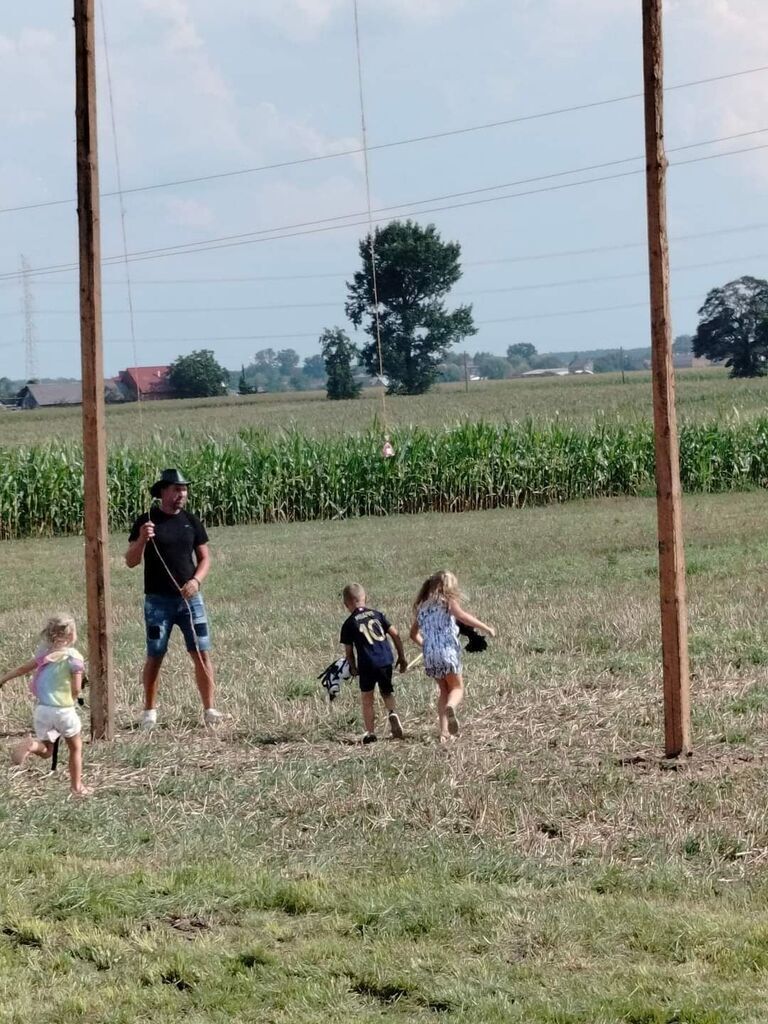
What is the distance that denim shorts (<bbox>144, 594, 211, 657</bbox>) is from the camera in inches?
438

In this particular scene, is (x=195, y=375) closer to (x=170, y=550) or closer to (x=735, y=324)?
(x=735, y=324)

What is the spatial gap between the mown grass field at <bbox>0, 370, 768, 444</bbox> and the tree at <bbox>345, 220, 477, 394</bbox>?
2.34 meters

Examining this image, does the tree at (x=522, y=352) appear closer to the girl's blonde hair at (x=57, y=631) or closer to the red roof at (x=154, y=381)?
the red roof at (x=154, y=381)

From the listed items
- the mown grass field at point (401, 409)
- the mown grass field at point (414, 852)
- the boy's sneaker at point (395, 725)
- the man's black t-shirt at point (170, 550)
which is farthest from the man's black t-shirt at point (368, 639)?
the mown grass field at point (401, 409)

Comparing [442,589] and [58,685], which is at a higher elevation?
[442,589]

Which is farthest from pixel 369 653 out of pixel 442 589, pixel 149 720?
pixel 149 720

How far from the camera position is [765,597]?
15.9 m

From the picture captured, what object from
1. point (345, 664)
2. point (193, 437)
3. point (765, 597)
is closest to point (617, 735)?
point (345, 664)

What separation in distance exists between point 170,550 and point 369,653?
1802 millimetres

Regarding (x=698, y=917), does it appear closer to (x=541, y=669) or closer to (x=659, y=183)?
(x=659, y=183)

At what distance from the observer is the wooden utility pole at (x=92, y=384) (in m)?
10.5

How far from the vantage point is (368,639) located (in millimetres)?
10414

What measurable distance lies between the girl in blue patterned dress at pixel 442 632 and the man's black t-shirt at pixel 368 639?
23cm

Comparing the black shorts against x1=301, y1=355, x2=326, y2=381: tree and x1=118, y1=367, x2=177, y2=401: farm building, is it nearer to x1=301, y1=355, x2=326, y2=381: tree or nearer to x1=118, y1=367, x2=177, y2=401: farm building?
x1=118, y1=367, x2=177, y2=401: farm building
